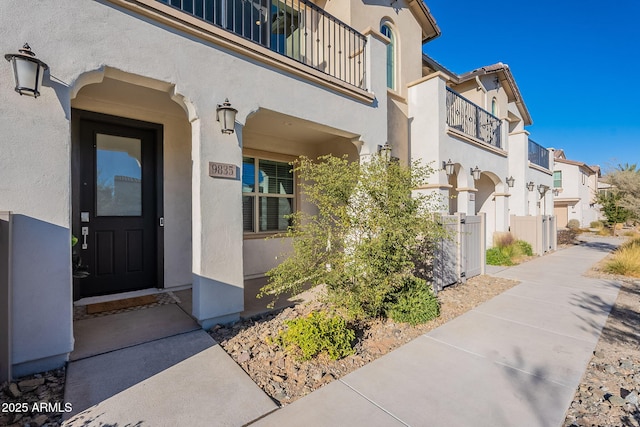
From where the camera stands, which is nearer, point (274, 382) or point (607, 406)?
point (607, 406)

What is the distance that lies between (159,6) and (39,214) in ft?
8.97

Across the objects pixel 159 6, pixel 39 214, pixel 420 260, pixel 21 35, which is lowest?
pixel 420 260

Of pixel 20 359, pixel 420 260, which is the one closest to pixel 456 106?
pixel 420 260

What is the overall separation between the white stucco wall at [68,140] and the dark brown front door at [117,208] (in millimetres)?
2064

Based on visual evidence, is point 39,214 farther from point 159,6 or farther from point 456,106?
point 456,106

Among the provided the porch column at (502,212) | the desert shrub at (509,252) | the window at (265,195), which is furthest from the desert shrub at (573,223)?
the window at (265,195)

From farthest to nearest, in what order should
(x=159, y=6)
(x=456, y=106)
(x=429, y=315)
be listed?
(x=456, y=106)
(x=429, y=315)
(x=159, y=6)

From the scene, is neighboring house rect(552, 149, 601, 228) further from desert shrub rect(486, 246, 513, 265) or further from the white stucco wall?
the white stucco wall

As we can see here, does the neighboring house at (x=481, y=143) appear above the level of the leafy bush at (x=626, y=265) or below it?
above

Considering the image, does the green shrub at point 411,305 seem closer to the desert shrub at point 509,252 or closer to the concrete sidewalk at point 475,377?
the concrete sidewalk at point 475,377

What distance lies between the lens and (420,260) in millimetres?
5535

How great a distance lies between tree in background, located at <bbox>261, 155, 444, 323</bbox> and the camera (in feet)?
13.2

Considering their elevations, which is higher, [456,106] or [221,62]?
[456,106]

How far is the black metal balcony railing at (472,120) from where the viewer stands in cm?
892
